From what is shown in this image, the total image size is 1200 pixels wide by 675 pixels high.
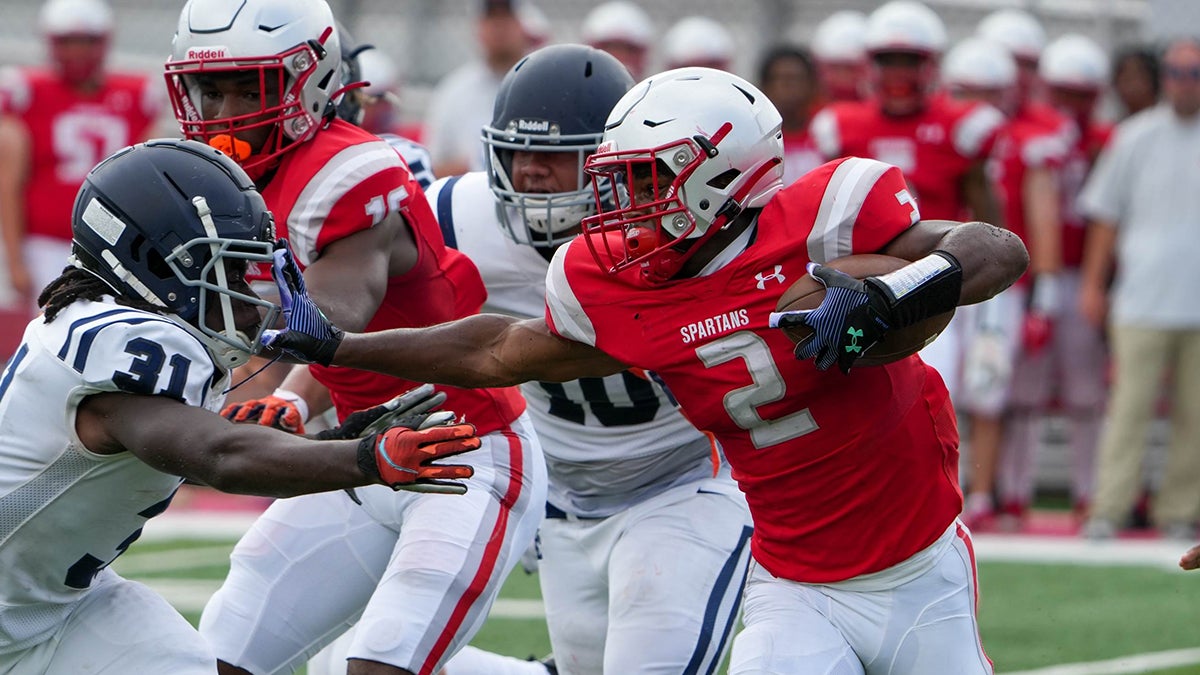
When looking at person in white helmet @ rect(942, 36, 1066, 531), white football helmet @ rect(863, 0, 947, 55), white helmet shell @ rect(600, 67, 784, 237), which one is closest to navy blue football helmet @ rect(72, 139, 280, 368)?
white helmet shell @ rect(600, 67, 784, 237)

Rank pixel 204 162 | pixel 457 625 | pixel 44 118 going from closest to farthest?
pixel 204 162 < pixel 457 625 < pixel 44 118

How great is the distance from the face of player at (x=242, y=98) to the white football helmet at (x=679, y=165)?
0.87m

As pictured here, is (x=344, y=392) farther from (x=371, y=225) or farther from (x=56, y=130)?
(x=56, y=130)

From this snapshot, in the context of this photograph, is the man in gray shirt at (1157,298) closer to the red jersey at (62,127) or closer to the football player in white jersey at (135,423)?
the red jersey at (62,127)

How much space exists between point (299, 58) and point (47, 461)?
1256 millimetres

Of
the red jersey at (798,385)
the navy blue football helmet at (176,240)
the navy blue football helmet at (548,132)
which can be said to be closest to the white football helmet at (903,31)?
the navy blue football helmet at (548,132)

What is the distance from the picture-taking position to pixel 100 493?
11.0ft

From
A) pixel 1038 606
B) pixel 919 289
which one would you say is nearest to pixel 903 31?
pixel 1038 606

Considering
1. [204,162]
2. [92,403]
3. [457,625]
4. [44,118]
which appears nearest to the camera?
[92,403]

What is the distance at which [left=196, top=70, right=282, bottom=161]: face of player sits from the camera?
408 cm

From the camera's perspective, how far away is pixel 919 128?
7.73m

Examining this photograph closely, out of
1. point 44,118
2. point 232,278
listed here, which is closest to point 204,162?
point 232,278

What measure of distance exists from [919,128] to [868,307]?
4677mm

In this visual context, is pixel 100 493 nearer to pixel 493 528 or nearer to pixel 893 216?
pixel 493 528
